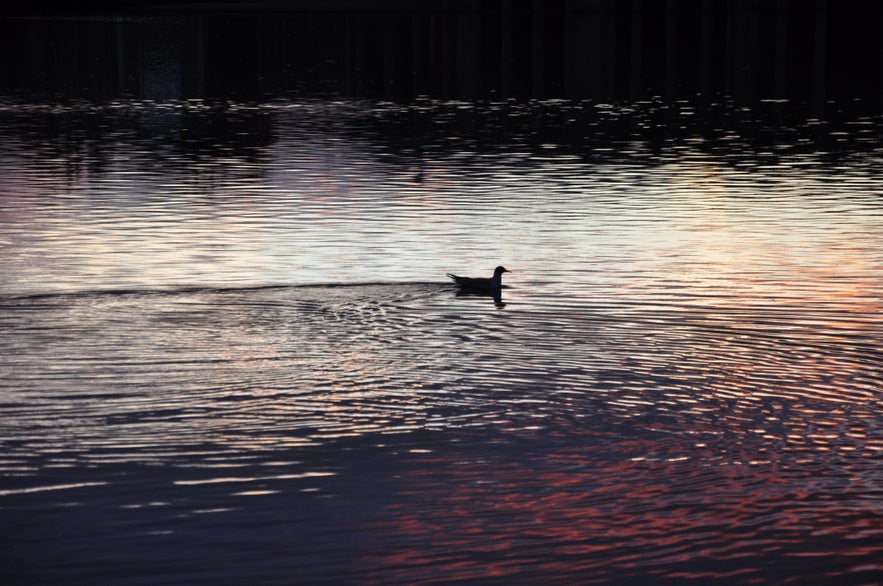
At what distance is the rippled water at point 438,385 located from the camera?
38.1ft

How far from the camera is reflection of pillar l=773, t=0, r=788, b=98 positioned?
63.7 meters

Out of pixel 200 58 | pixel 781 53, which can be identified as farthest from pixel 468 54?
pixel 781 53

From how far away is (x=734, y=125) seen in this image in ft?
157

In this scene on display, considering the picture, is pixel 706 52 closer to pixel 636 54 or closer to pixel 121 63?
pixel 636 54

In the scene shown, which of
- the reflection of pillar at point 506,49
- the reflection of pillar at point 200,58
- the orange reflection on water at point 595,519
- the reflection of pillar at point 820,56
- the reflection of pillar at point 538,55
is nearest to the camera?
the orange reflection on water at point 595,519

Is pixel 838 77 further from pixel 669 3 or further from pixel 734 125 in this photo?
pixel 669 3

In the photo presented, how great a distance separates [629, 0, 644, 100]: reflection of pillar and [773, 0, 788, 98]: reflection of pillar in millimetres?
5152

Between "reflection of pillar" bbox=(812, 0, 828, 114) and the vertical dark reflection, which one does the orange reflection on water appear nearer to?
"reflection of pillar" bbox=(812, 0, 828, 114)

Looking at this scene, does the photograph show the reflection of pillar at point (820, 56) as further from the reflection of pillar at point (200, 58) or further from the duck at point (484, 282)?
the duck at point (484, 282)

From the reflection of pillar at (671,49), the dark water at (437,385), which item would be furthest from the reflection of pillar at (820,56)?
the dark water at (437,385)

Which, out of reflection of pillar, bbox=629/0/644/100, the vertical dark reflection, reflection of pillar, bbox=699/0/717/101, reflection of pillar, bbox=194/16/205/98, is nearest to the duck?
the vertical dark reflection

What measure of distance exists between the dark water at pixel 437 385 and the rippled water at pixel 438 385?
0.04 metres

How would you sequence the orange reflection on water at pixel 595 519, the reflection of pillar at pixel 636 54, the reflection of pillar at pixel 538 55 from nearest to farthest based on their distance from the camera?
the orange reflection on water at pixel 595 519 → the reflection of pillar at pixel 636 54 → the reflection of pillar at pixel 538 55

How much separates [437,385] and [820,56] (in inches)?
2915
